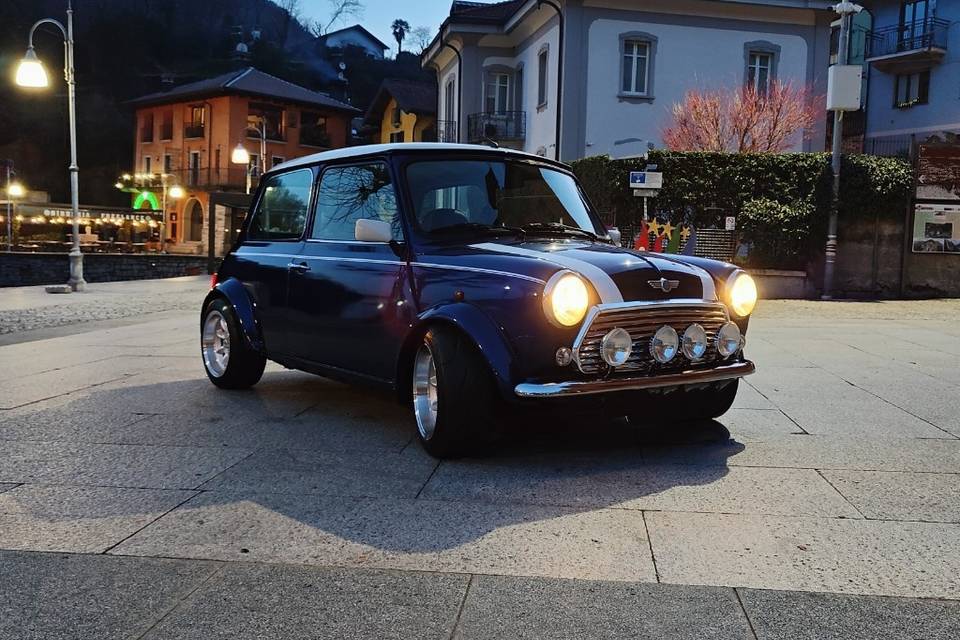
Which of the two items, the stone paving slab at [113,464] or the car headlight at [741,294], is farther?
the car headlight at [741,294]

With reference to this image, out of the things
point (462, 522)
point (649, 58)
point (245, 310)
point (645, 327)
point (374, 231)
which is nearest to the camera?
point (462, 522)

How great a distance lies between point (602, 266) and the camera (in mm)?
4395

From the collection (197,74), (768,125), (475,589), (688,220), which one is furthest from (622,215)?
(197,74)

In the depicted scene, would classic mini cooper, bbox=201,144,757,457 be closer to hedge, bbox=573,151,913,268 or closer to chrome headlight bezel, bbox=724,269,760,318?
chrome headlight bezel, bbox=724,269,760,318

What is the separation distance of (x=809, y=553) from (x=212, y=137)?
198ft

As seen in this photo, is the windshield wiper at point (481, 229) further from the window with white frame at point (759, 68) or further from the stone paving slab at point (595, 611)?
the window with white frame at point (759, 68)

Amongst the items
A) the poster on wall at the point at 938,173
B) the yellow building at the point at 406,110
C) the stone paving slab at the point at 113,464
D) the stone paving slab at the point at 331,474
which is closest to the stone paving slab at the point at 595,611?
the stone paving slab at the point at 331,474

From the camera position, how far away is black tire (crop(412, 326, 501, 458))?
4.33m

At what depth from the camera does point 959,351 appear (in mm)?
10016

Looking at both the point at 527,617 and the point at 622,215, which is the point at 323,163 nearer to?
the point at 527,617

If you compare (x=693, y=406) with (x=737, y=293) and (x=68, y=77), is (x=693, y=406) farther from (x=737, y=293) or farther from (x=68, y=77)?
(x=68, y=77)

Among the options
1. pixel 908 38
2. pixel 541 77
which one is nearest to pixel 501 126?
pixel 541 77

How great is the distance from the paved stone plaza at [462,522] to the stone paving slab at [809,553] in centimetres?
1

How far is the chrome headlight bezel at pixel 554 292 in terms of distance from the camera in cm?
412
